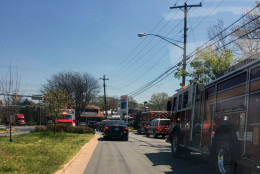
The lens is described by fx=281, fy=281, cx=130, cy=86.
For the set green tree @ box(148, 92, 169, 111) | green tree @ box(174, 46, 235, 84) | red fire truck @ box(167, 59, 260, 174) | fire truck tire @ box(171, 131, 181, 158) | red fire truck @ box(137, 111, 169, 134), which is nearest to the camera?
red fire truck @ box(167, 59, 260, 174)

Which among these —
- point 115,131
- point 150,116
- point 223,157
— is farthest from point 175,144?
point 150,116

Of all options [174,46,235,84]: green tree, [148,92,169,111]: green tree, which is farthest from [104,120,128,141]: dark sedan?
[148,92,169,111]: green tree

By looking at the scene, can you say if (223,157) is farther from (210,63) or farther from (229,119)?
(210,63)

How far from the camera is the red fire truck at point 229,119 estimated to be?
18.5ft

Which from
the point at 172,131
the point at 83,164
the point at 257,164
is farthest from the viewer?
the point at 172,131

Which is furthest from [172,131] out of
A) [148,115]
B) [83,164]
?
[148,115]

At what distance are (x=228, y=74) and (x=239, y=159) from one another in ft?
7.14

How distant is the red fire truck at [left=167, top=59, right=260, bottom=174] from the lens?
5652 mm

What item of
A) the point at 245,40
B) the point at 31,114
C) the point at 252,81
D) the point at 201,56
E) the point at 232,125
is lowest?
the point at 31,114

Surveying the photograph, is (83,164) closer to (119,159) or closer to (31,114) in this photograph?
(119,159)

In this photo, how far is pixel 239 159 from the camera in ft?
19.6

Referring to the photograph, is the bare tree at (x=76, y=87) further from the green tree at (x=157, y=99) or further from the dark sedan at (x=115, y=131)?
the green tree at (x=157, y=99)

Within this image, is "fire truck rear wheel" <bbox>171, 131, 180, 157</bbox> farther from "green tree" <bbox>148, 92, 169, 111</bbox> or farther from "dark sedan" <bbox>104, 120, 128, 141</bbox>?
"green tree" <bbox>148, 92, 169, 111</bbox>

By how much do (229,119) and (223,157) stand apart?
0.95 meters
